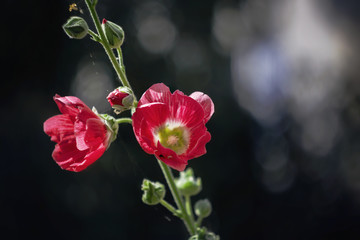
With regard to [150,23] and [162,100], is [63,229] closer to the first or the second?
[150,23]

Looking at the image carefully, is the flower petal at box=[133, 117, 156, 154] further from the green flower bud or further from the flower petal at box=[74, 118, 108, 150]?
the green flower bud

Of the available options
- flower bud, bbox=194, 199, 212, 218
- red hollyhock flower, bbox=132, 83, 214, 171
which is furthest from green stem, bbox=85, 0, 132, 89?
flower bud, bbox=194, 199, 212, 218

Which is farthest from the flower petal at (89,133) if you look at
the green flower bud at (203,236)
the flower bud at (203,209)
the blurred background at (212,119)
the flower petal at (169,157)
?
the blurred background at (212,119)

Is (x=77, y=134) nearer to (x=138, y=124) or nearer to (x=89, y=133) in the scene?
(x=89, y=133)

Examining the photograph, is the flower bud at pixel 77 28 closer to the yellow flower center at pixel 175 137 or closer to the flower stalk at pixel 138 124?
the flower stalk at pixel 138 124

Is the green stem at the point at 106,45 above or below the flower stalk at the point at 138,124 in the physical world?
above

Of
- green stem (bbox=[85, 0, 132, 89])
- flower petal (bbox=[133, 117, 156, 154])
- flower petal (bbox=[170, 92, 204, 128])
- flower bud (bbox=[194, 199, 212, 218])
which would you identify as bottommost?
flower bud (bbox=[194, 199, 212, 218])
